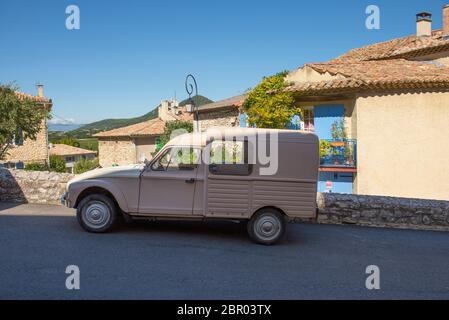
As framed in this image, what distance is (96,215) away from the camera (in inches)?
295

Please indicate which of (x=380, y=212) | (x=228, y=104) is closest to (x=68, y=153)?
(x=228, y=104)

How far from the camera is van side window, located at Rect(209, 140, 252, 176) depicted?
740 cm

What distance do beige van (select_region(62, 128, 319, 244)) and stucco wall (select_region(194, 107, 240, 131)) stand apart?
14027 mm

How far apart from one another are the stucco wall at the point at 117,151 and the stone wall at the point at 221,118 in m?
16.6

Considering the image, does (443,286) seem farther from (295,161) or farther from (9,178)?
(9,178)

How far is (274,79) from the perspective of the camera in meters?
18.2

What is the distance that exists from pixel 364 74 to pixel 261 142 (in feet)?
35.4

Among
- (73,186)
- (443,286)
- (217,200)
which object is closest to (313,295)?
(443,286)

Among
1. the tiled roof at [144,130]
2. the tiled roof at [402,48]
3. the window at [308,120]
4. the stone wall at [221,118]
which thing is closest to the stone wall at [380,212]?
the window at [308,120]

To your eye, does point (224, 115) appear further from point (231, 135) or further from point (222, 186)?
point (222, 186)

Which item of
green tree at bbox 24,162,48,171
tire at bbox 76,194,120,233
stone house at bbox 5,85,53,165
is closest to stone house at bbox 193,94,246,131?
green tree at bbox 24,162,48,171

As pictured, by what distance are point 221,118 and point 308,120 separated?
752 cm

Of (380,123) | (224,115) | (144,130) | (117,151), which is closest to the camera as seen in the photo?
(380,123)

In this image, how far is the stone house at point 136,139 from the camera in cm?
4100
